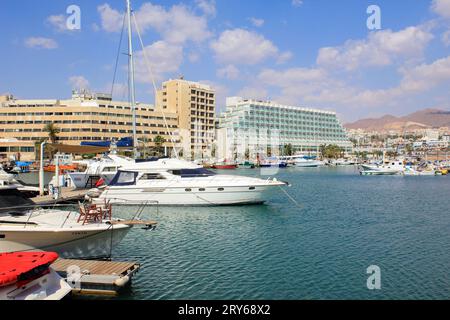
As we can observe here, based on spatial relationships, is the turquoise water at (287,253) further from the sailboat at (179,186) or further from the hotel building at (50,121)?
the hotel building at (50,121)

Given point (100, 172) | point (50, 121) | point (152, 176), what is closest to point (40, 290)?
point (152, 176)

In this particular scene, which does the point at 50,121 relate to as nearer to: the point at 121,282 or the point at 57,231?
the point at 57,231

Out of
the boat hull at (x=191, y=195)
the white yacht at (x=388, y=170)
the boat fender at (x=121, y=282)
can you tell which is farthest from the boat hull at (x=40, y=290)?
the white yacht at (x=388, y=170)

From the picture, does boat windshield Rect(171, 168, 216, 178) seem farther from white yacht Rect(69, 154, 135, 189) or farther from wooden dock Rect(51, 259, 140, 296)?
wooden dock Rect(51, 259, 140, 296)

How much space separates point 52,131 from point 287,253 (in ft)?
388

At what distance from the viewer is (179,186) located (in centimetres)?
3228

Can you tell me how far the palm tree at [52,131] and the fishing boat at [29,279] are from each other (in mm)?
119903

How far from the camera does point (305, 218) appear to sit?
1139 inches

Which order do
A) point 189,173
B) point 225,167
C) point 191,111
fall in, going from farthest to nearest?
point 191,111
point 225,167
point 189,173

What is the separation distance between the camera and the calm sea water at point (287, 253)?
1441 cm
